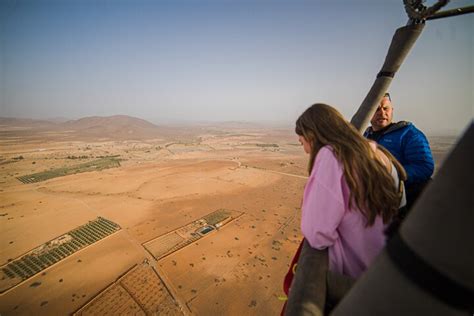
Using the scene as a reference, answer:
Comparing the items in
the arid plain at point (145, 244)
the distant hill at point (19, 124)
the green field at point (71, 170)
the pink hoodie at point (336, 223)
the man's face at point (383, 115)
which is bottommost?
the green field at point (71, 170)

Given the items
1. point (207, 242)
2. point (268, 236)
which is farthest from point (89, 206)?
point (268, 236)

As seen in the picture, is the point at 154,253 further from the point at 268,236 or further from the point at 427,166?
the point at 427,166

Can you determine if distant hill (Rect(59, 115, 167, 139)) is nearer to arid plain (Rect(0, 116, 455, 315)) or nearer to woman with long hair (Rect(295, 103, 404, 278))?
arid plain (Rect(0, 116, 455, 315))

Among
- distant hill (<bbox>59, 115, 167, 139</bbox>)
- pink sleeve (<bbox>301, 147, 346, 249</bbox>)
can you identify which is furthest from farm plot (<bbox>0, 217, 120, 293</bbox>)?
distant hill (<bbox>59, 115, 167, 139</bbox>)

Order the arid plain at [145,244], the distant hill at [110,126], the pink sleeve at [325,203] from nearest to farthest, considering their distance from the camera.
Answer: the pink sleeve at [325,203]
the arid plain at [145,244]
the distant hill at [110,126]

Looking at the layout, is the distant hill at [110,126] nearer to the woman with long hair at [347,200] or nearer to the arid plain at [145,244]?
the arid plain at [145,244]

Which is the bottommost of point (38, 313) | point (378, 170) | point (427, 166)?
point (38, 313)

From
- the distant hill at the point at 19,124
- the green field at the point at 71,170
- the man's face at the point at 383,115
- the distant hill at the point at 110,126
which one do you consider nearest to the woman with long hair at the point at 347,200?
the man's face at the point at 383,115
